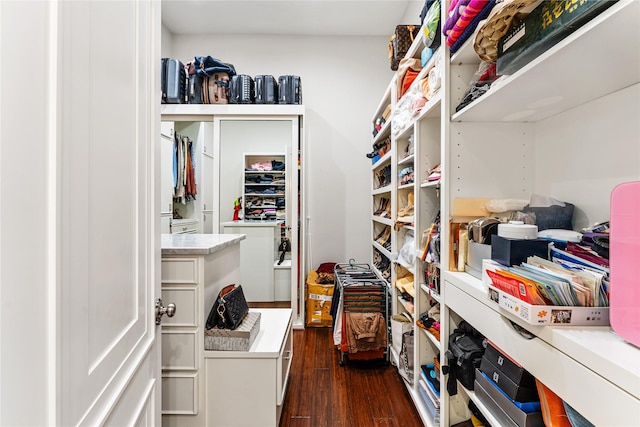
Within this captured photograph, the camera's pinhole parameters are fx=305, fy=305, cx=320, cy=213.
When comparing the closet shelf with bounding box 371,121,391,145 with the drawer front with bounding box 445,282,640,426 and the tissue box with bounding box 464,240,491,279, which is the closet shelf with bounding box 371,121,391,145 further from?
the drawer front with bounding box 445,282,640,426

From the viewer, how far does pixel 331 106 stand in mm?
3609

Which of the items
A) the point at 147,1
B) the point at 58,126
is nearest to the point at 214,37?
the point at 147,1

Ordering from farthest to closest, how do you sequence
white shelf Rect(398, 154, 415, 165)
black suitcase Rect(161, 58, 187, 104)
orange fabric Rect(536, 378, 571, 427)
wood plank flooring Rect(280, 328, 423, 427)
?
black suitcase Rect(161, 58, 187, 104)
white shelf Rect(398, 154, 415, 165)
wood plank flooring Rect(280, 328, 423, 427)
orange fabric Rect(536, 378, 571, 427)

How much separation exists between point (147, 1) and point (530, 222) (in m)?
1.49

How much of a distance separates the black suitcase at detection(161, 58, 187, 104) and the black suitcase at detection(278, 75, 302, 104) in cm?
98

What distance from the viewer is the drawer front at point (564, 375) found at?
23.4 inches

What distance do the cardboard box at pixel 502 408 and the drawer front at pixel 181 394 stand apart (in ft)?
4.11

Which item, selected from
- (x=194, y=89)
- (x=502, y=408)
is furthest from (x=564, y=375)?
(x=194, y=89)

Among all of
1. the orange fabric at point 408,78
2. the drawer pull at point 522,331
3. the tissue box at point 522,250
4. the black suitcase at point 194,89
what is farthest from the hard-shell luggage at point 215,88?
the drawer pull at point 522,331

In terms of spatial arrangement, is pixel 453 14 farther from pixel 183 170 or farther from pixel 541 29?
pixel 183 170

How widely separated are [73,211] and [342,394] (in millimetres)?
1986

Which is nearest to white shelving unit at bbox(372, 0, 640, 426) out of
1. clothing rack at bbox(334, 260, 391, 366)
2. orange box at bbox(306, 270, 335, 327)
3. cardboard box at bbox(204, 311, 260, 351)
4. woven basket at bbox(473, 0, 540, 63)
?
woven basket at bbox(473, 0, 540, 63)

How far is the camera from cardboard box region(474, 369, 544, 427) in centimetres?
88

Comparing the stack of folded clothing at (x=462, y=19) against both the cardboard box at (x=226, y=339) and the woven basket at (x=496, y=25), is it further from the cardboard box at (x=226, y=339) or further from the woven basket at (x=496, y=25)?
the cardboard box at (x=226, y=339)
